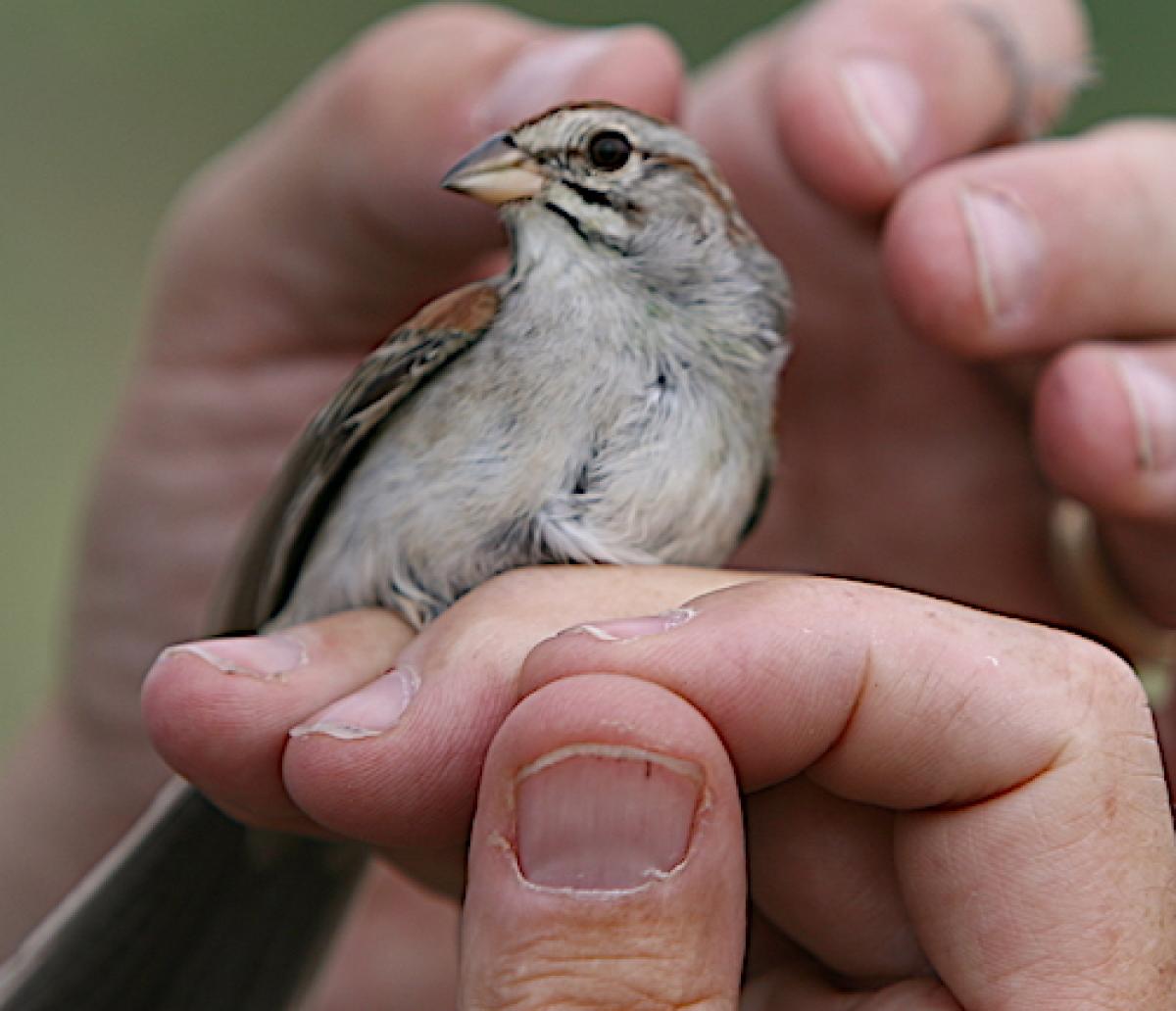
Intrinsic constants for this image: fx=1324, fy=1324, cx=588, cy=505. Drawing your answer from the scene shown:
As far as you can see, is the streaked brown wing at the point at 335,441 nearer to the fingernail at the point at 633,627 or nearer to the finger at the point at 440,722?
the finger at the point at 440,722

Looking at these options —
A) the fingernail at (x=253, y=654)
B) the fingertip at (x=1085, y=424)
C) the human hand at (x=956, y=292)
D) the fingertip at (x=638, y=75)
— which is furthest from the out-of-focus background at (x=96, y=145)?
the fingernail at (x=253, y=654)

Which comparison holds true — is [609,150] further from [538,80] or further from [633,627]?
[633,627]

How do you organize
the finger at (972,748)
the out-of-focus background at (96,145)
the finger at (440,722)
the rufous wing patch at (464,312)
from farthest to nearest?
1. the out-of-focus background at (96,145)
2. the rufous wing patch at (464,312)
3. the finger at (440,722)
4. the finger at (972,748)

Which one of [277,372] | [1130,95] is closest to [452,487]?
[277,372]

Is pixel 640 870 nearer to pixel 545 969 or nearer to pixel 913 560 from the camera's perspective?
pixel 545 969

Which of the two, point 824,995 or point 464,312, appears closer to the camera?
point 824,995

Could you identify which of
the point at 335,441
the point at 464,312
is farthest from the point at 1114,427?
the point at 335,441
